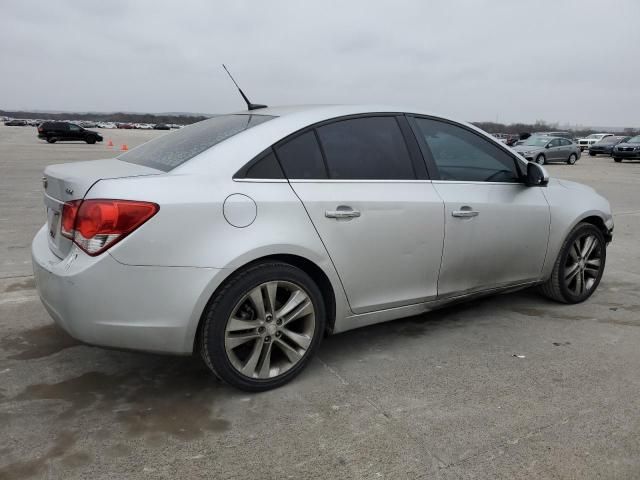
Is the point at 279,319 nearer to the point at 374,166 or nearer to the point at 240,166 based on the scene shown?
the point at 240,166

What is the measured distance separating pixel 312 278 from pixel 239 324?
538 millimetres

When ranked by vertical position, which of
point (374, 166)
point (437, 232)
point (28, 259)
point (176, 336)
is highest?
point (374, 166)

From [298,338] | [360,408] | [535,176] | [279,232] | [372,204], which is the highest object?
[535,176]

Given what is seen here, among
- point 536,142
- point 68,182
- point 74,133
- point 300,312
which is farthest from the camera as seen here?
point 74,133

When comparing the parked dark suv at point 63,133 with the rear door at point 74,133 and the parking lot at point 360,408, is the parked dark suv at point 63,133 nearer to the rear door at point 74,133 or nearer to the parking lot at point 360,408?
the rear door at point 74,133

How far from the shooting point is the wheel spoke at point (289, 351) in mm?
3096

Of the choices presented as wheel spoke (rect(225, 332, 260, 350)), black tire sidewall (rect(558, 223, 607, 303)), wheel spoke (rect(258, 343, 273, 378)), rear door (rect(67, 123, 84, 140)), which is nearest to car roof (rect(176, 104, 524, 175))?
wheel spoke (rect(225, 332, 260, 350))

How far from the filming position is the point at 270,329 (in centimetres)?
302

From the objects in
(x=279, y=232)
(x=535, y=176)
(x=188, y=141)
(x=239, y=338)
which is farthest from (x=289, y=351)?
(x=535, y=176)

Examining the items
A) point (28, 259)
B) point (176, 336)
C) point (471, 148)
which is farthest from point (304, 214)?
point (28, 259)

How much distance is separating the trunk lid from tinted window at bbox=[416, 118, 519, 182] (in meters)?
1.82

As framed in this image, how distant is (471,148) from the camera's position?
3.97 meters

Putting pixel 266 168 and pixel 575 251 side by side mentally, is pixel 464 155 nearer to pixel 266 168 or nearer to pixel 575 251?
pixel 575 251

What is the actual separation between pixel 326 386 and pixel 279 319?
19.4 inches
